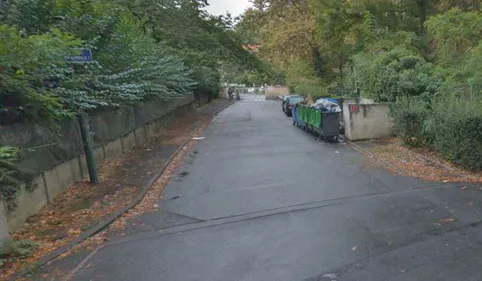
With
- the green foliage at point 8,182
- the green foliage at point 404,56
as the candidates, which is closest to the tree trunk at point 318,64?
the green foliage at point 404,56

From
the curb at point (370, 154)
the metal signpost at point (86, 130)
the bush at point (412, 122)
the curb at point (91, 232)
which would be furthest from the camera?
the bush at point (412, 122)

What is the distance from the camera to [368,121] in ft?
42.3

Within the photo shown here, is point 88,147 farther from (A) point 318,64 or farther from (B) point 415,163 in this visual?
(A) point 318,64

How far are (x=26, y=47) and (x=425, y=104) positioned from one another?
10.1 meters

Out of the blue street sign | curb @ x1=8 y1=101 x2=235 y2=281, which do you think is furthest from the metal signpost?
curb @ x1=8 y1=101 x2=235 y2=281

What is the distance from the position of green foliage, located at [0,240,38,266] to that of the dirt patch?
7.51 meters

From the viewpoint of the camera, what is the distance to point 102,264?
180 inches

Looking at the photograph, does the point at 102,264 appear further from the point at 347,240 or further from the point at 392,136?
the point at 392,136

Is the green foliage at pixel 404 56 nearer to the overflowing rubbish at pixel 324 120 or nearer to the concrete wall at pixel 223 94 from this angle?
the overflowing rubbish at pixel 324 120

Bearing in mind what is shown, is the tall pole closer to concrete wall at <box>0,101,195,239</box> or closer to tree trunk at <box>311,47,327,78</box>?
concrete wall at <box>0,101,195,239</box>

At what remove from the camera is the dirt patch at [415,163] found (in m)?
7.78

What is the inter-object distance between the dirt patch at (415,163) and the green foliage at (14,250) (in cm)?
751

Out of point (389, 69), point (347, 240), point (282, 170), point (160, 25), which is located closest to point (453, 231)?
point (347, 240)

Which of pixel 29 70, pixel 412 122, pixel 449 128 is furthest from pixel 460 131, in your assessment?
pixel 29 70
